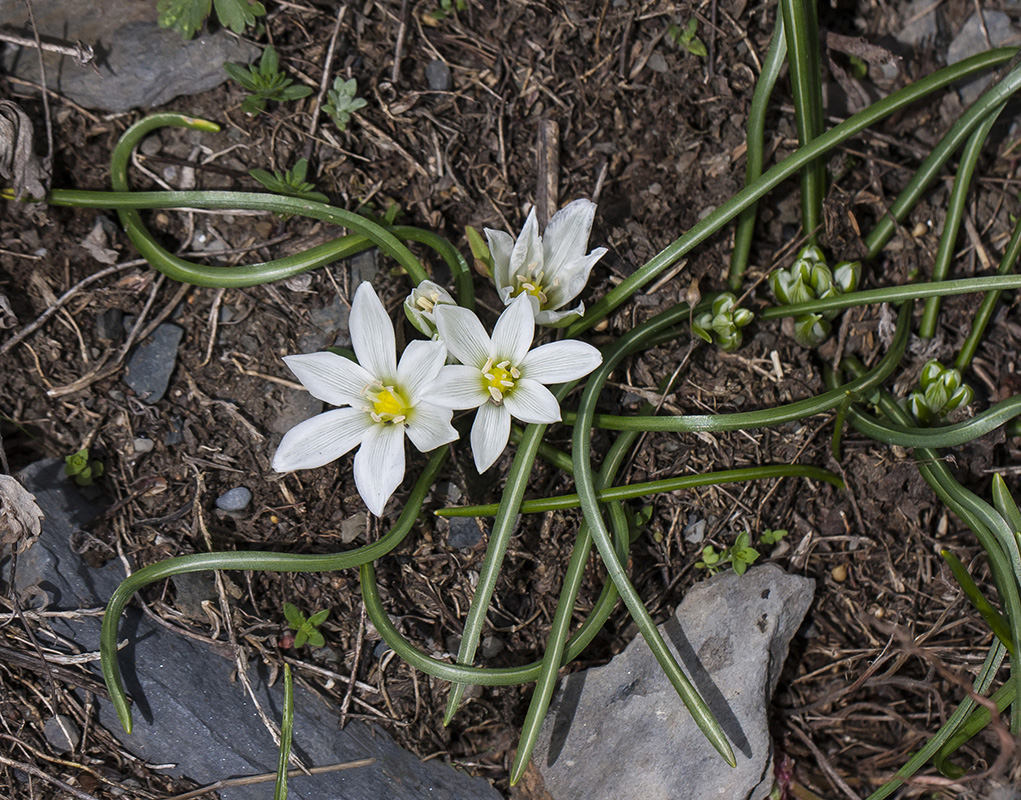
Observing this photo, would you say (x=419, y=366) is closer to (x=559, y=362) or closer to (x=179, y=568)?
(x=559, y=362)

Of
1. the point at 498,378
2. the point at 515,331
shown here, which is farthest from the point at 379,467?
the point at 515,331

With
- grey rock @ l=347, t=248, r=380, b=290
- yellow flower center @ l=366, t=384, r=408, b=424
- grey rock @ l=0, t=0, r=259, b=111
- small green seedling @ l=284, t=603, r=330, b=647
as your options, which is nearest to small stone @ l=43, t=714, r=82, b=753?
small green seedling @ l=284, t=603, r=330, b=647

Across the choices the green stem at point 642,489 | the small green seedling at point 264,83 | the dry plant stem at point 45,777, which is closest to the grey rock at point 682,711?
the green stem at point 642,489

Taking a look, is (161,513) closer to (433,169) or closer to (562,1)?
(433,169)

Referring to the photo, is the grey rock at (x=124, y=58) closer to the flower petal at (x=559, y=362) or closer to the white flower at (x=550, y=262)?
the white flower at (x=550, y=262)

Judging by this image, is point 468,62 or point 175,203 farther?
point 468,62

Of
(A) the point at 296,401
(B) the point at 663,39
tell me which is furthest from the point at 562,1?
(A) the point at 296,401

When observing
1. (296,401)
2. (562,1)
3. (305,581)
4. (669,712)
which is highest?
(562,1)

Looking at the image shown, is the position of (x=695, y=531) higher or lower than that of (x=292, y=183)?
lower
